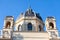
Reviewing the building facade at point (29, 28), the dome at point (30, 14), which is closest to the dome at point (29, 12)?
the dome at point (30, 14)

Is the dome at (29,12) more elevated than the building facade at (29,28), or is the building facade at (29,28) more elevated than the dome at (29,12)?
the dome at (29,12)

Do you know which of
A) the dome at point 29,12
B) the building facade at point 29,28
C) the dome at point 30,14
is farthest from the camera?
the dome at point 29,12

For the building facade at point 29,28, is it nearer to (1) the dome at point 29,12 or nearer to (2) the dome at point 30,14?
(2) the dome at point 30,14

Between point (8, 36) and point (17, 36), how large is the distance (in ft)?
3.86

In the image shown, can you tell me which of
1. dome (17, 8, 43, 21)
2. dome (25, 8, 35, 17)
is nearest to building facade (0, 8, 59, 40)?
dome (17, 8, 43, 21)

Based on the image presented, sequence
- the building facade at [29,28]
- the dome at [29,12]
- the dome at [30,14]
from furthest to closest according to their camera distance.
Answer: the dome at [29,12]
the dome at [30,14]
the building facade at [29,28]

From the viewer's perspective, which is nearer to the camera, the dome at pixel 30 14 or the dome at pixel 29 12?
the dome at pixel 30 14

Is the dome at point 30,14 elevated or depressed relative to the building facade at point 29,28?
elevated

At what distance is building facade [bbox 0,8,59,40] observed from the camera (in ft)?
76.9

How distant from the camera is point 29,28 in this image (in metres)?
27.7

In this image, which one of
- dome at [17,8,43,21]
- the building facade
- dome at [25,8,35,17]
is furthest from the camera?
dome at [25,8,35,17]

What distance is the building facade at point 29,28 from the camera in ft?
76.9

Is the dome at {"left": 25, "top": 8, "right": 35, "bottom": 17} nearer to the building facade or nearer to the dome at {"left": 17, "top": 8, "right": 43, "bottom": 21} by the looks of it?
the dome at {"left": 17, "top": 8, "right": 43, "bottom": 21}

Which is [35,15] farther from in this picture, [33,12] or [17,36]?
[17,36]
